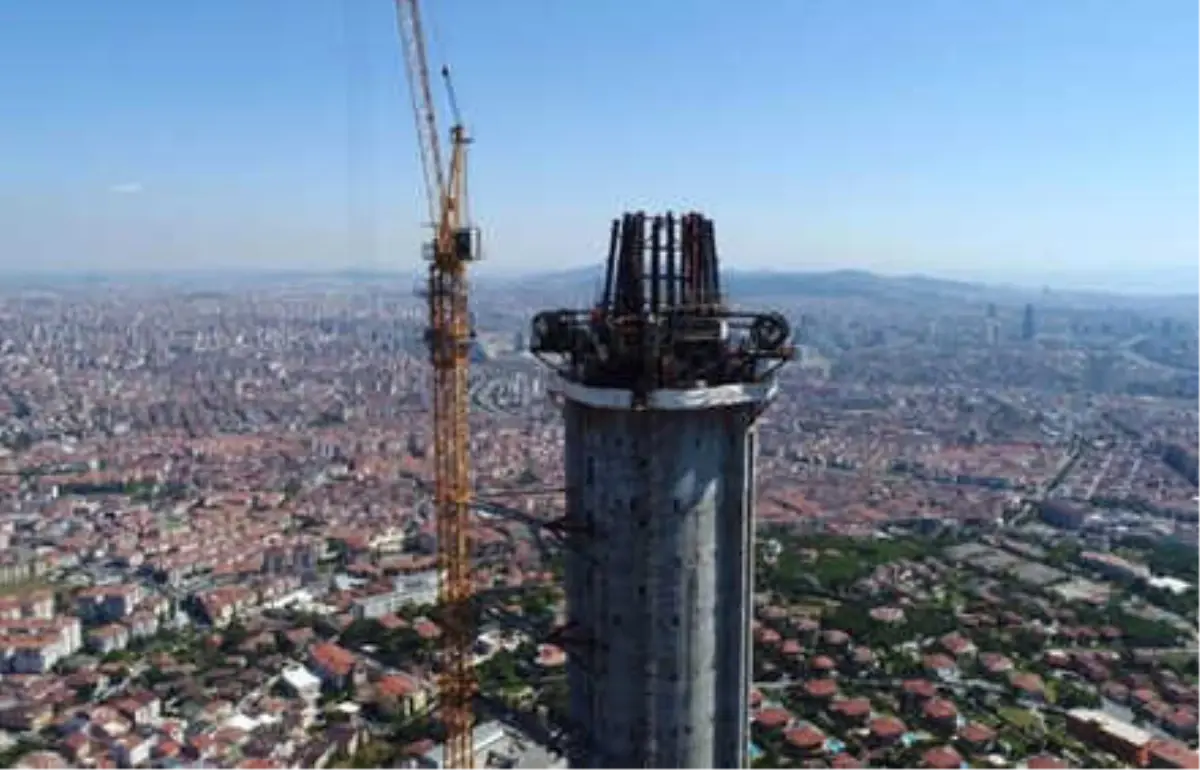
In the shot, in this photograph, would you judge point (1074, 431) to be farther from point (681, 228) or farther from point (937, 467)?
point (681, 228)

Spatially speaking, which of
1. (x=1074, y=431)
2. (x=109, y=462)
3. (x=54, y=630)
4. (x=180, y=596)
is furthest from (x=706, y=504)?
(x=1074, y=431)

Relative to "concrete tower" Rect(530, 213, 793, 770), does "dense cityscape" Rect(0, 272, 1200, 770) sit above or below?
below

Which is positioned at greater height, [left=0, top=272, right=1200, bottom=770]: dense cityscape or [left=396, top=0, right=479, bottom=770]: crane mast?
[left=396, top=0, right=479, bottom=770]: crane mast

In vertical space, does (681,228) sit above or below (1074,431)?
above

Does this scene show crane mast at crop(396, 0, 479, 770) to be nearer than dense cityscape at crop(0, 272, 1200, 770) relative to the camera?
Yes

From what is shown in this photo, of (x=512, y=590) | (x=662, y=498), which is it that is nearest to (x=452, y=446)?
(x=662, y=498)

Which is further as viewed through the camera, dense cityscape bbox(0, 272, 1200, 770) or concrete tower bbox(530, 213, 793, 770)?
dense cityscape bbox(0, 272, 1200, 770)
